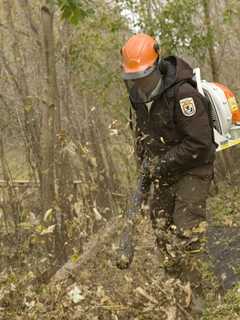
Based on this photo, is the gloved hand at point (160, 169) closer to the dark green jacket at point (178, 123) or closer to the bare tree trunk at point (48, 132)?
the dark green jacket at point (178, 123)

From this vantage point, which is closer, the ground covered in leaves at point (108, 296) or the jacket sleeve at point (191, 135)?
the ground covered in leaves at point (108, 296)

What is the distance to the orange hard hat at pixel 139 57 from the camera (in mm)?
4352

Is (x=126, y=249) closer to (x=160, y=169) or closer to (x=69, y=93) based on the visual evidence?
(x=160, y=169)

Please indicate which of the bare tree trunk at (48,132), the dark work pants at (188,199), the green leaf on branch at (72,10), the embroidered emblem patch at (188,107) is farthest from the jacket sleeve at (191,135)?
the bare tree trunk at (48,132)

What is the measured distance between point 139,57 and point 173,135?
63 centimetres

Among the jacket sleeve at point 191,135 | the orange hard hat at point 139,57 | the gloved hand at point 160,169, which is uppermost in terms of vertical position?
the orange hard hat at point 139,57

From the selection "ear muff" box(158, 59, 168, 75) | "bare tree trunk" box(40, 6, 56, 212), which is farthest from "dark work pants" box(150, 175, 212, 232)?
"bare tree trunk" box(40, 6, 56, 212)

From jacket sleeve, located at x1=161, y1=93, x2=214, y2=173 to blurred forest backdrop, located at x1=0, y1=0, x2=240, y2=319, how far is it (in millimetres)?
916

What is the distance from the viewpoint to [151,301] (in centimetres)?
347

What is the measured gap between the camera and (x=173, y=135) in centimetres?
448

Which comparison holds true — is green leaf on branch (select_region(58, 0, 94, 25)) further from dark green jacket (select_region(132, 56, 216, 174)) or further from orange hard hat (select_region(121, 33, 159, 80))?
dark green jacket (select_region(132, 56, 216, 174))

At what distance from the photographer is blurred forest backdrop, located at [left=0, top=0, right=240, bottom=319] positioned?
599 cm

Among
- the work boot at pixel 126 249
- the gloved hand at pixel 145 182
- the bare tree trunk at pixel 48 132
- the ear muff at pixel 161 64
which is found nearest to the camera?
the work boot at pixel 126 249

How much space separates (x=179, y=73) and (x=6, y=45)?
21.3 feet
